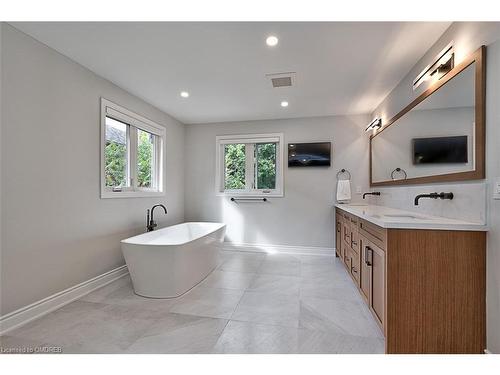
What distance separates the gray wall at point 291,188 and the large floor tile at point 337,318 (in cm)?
174

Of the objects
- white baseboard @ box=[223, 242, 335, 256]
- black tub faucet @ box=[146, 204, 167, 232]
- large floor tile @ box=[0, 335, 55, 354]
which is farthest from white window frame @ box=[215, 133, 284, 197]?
large floor tile @ box=[0, 335, 55, 354]

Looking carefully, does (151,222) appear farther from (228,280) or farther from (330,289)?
(330,289)

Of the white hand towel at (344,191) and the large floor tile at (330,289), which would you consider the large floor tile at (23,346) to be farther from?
the white hand towel at (344,191)

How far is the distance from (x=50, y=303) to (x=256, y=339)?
183 cm

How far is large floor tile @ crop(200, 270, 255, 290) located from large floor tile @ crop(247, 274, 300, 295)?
3.6 inches

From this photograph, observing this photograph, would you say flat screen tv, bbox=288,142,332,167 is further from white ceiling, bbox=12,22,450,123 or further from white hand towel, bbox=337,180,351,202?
white ceiling, bbox=12,22,450,123

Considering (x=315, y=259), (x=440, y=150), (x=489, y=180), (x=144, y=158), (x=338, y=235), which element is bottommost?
(x=315, y=259)

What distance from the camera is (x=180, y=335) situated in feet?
5.57

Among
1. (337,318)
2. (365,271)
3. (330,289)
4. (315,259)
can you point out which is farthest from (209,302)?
(315,259)

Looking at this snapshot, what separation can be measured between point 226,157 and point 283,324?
10.2 ft

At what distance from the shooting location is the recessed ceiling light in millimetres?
1912

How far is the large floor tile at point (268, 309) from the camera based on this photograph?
1.90 metres

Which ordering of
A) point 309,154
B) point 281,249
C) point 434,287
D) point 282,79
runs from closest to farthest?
1. point 434,287
2. point 282,79
3. point 309,154
4. point 281,249
